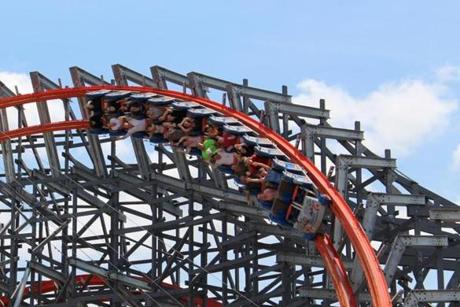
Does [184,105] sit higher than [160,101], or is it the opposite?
[160,101]

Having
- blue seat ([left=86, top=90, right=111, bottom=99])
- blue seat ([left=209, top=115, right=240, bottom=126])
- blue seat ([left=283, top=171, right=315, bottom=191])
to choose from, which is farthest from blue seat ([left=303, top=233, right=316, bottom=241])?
blue seat ([left=86, top=90, right=111, bottom=99])

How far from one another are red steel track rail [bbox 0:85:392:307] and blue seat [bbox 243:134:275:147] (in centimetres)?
25

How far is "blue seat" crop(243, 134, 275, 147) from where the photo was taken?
2906cm

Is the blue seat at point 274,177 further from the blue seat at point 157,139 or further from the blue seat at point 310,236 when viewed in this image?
the blue seat at point 157,139

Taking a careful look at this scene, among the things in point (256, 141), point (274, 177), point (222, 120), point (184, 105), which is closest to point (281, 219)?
point (274, 177)

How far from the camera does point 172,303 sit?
→ 109 feet

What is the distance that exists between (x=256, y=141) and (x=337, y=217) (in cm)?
358

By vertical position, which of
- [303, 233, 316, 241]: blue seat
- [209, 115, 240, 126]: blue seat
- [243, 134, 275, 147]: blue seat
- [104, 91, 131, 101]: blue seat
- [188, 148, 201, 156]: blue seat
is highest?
[104, 91, 131, 101]: blue seat

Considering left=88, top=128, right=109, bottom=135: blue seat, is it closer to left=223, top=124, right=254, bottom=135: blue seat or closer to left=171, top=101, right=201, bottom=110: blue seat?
left=171, top=101, right=201, bottom=110: blue seat

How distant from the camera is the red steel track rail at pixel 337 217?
24141mm

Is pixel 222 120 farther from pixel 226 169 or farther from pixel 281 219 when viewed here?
pixel 281 219

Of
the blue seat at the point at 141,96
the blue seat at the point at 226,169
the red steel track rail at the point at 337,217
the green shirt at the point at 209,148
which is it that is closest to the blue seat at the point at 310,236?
the red steel track rail at the point at 337,217

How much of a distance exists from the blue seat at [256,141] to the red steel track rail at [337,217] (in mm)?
252

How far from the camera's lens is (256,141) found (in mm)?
29109
